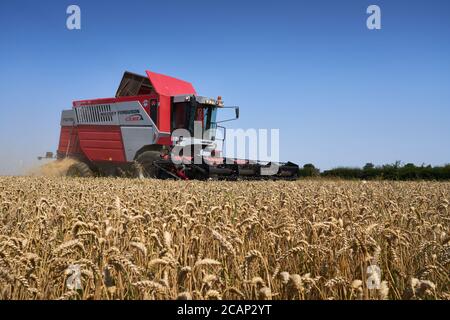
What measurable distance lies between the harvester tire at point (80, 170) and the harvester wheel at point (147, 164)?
11.1 ft

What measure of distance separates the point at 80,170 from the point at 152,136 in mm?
4430

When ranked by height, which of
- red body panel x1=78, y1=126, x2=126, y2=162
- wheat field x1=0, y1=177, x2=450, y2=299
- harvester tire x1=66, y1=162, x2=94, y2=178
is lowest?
wheat field x1=0, y1=177, x2=450, y2=299

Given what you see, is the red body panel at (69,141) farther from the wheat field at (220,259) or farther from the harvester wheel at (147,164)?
the wheat field at (220,259)

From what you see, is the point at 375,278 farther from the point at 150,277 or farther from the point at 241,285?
the point at 150,277

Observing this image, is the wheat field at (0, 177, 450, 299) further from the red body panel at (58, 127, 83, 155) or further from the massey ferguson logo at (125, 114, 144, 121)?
the red body panel at (58, 127, 83, 155)

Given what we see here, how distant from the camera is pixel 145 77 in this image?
17.1m

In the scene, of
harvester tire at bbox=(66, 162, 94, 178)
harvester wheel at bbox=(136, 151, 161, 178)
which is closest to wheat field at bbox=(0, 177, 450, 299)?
harvester wheel at bbox=(136, 151, 161, 178)

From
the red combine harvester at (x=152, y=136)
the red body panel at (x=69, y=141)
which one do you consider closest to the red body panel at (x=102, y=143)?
the red combine harvester at (x=152, y=136)

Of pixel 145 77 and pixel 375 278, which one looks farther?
pixel 145 77

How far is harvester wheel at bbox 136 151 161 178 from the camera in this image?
50.1 ft

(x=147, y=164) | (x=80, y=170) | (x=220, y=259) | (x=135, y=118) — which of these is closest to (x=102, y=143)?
(x=80, y=170)

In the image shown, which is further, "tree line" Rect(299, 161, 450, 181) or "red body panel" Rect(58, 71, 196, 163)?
"tree line" Rect(299, 161, 450, 181)
